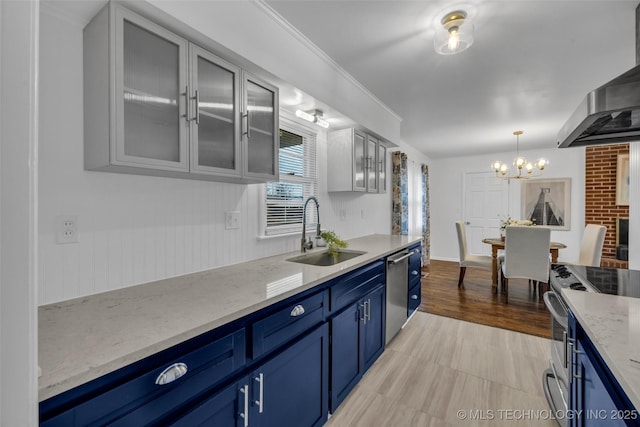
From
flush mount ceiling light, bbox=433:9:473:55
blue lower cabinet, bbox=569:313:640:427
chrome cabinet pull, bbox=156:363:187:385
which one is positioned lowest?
blue lower cabinet, bbox=569:313:640:427

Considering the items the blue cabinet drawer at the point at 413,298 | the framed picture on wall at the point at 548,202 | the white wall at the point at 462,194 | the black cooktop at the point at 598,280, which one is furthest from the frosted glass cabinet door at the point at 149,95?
the framed picture on wall at the point at 548,202

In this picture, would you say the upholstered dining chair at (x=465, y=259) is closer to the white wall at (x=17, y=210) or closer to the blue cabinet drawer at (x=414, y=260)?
the blue cabinet drawer at (x=414, y=260)

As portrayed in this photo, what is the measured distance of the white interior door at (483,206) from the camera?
5.92 metres

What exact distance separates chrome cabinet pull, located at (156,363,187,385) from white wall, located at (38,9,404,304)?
66cm

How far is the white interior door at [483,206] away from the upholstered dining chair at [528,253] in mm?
2676

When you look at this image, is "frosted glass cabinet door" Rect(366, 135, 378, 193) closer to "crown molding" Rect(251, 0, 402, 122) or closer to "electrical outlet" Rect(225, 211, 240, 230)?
"crown molding" Rect(251, 0, 402, 122)

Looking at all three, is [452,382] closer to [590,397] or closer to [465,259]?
[590,397]

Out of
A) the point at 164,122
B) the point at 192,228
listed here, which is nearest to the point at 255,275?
the point at 192,228

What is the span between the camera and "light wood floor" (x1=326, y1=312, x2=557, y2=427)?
174 centimetres

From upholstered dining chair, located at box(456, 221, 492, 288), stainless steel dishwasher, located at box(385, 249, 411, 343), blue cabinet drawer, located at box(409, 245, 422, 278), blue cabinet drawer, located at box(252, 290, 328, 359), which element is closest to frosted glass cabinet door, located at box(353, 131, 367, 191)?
stainless steel dishwasher, located at box(385, 249, 411, 343)

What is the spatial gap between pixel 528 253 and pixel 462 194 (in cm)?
306

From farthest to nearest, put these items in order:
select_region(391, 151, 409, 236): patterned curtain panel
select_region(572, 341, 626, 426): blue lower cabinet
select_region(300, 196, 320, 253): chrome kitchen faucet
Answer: select_region(391, 151, 409, 236): patterned curtain panel, select_region(300, 196, 320, 253): chrome kitchen faucet, select_region(572, 341, 626, 426): blue lower cabinet

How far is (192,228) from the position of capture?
1.60 meters

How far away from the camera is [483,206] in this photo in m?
6.12
